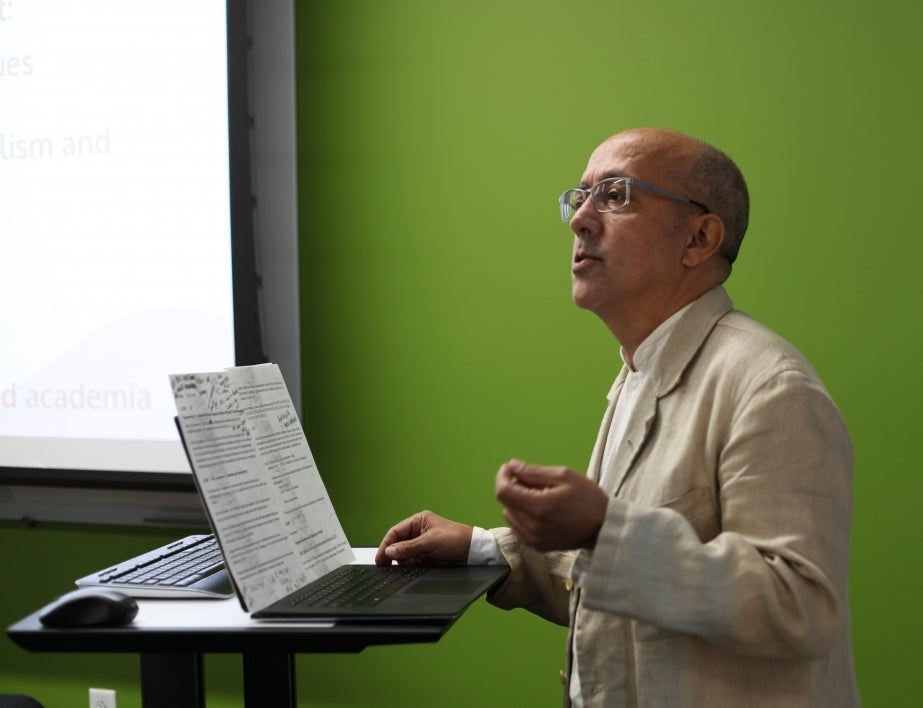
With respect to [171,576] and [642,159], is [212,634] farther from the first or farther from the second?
[642,159]

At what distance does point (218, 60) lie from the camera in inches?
92.1

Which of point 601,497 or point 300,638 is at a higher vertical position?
point 601,497

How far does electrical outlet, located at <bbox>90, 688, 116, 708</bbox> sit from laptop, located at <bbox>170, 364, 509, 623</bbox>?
1539 millimetres

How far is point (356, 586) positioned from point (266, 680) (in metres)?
0.20

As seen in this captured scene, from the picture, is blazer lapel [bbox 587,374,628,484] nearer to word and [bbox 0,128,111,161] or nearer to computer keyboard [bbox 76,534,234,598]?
computer keyboard [bbox 76,534,234,598]

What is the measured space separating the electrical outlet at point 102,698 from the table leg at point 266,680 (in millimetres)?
1515

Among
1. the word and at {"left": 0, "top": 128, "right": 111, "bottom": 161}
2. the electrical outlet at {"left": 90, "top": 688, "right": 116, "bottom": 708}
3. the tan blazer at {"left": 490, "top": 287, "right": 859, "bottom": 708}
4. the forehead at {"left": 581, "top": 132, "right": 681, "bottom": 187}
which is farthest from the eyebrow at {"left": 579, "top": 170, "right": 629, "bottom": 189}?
the electrical outlet at {"left": 90, "top": 688, "right": 116, "bottom": 708}

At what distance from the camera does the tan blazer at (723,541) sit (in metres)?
1.11

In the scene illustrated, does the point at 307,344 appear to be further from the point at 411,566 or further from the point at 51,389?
the point at 411,566

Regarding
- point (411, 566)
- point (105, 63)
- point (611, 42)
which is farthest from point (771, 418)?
point (105, 63)

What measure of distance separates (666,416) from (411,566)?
17.3 inches

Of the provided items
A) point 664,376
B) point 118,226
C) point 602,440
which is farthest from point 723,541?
point 118,226

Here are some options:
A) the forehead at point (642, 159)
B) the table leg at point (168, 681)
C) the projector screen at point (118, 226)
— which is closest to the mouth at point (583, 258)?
the forehead at point (642, 159)

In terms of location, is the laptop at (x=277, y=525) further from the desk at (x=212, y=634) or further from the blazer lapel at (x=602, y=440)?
the blazer lapel at (x=602, y=440)
